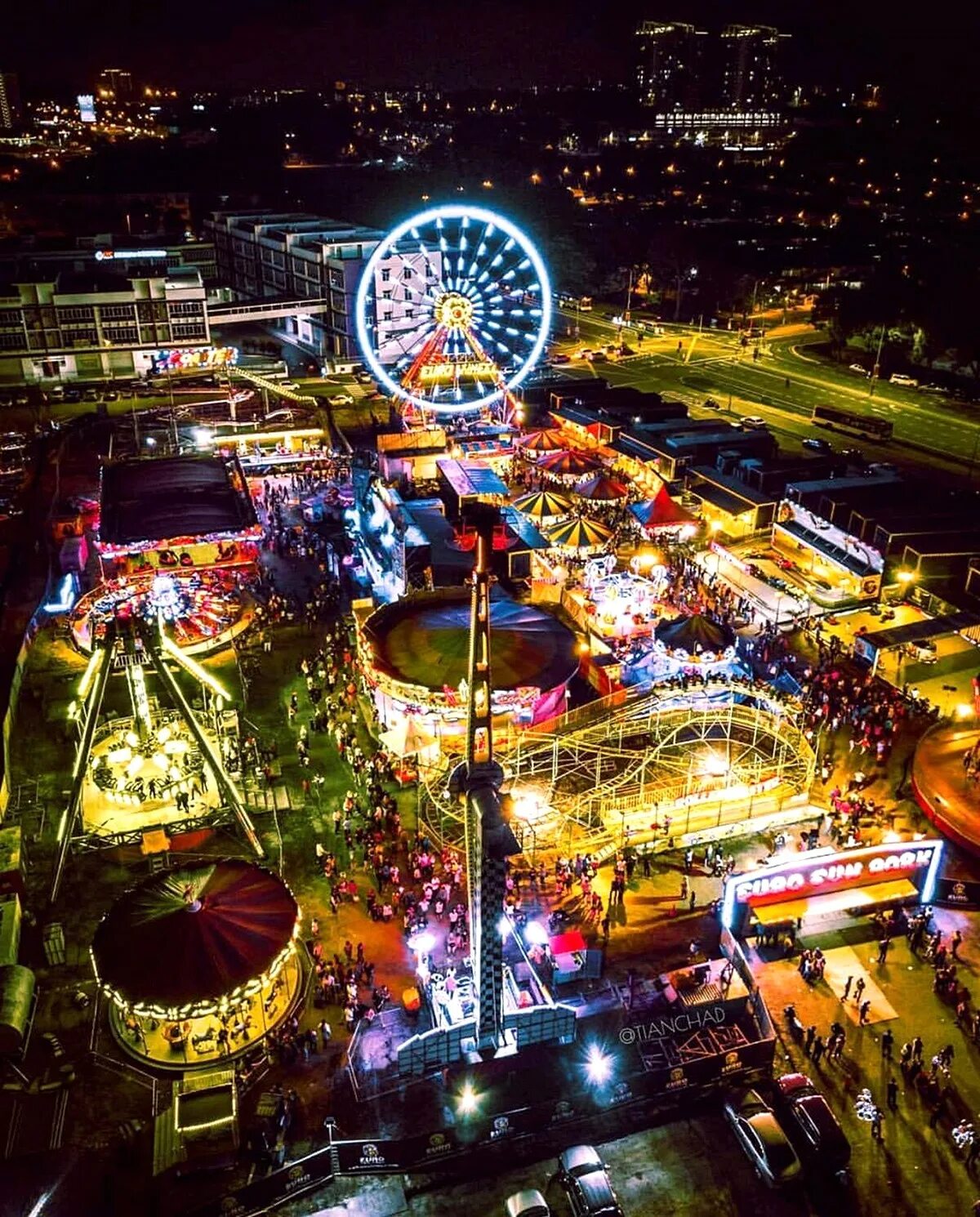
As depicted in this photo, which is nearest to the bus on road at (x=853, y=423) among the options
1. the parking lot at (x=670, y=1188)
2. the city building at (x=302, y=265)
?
the city building at (x=302, y=265)

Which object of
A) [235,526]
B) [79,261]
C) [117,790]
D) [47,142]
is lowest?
[117,790]

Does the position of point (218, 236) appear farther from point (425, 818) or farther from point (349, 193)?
point (425, 818)

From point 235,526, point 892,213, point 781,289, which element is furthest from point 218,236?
point 892,213

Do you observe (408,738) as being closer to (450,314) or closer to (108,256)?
(450,314)

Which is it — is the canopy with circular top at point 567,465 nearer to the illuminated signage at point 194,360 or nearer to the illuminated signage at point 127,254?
the illuminated signage at point 194,360

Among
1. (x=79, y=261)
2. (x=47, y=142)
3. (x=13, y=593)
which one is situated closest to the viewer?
(x=13, y=593)

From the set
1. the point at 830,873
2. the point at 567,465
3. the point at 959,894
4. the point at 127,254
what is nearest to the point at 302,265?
the point at 127,254

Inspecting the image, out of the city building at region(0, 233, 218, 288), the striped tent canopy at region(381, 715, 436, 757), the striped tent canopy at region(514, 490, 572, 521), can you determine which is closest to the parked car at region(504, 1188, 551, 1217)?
the striped tent canopy at region(381, 715, 436, 757)
